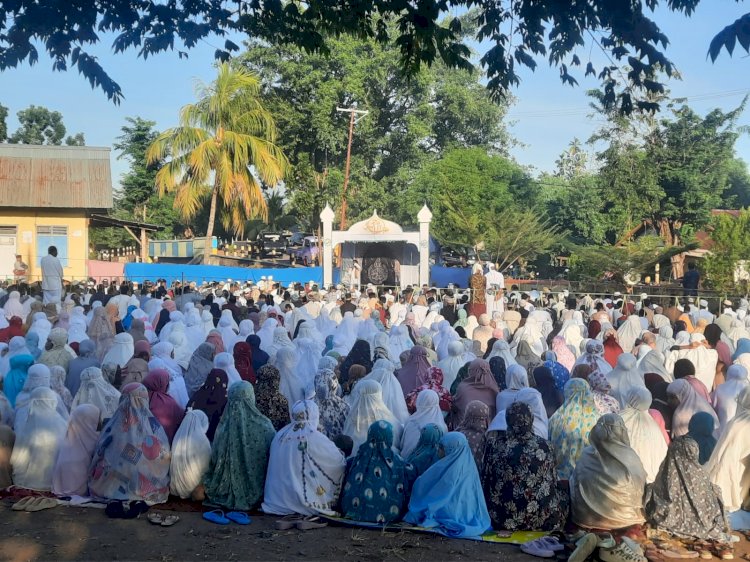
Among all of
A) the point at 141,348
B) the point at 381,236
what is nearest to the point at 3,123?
the point at 381,236

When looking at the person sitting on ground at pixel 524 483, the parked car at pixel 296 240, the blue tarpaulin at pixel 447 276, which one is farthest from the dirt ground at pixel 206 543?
the parked car at pixel 296 240

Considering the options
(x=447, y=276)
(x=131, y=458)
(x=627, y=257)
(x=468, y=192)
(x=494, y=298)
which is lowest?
(x=131, y=458)

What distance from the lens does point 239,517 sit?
18.0 feet

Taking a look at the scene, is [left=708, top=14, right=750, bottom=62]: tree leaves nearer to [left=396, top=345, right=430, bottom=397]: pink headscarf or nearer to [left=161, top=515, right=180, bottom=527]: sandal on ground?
[left=161, top=515, right=180, bottom=527]: sandal on ground

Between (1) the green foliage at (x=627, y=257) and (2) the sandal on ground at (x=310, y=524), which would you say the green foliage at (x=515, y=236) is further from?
(2) the sandal on ground at (x=310, y=524)

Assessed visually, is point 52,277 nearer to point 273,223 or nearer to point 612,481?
point 612,481

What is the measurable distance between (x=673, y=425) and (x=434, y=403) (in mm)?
1902

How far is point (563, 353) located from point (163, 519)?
568 cm

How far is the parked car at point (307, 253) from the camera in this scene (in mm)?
31812

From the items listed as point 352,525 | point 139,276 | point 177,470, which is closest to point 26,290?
point 139,276

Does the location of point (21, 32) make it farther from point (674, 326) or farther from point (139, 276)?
point (139, 276)

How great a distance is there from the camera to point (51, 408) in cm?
599

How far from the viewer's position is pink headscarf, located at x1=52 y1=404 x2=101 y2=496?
580 cm

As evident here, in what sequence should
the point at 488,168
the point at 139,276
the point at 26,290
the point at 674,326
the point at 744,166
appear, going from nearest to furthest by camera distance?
1. the point at 674,326
2. the point at 26,290
3. the point at 139,276
4. the point at 488,168
5. the point at 744,166
